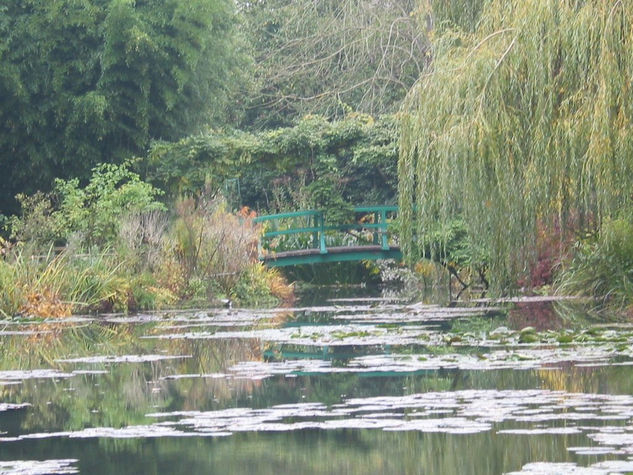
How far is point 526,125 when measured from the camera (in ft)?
42.3

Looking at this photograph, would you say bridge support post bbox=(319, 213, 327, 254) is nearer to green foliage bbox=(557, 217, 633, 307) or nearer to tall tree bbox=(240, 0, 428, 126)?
tall tree bbox=(240, 0, 428, 126)

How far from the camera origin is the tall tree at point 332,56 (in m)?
33.2

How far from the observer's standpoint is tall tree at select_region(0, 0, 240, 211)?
25266 mm

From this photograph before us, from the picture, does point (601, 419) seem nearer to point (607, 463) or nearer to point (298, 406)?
point (607, 463)

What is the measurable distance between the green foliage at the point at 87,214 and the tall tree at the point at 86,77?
2.55 m

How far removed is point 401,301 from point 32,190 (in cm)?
988

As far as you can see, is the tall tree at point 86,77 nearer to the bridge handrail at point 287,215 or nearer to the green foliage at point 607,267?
the bridge handrail at point 287,215

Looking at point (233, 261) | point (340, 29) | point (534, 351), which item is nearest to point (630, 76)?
point (534, 351)

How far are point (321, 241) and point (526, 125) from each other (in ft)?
41.7

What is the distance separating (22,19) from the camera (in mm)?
25438

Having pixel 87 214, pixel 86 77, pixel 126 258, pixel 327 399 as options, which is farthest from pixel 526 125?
pixel 86 77

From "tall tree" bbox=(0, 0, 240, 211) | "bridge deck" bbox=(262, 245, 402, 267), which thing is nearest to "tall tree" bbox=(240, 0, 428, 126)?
"tall tree" bbox=(0, 0, 240, 211)

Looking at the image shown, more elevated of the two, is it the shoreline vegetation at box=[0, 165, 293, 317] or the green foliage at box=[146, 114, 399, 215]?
the green foliage at box=[146, 114, 399, 215]

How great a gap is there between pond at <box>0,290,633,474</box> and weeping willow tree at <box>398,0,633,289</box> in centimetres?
123
